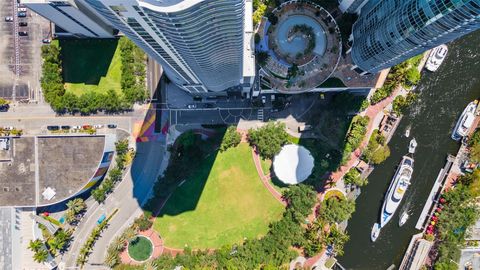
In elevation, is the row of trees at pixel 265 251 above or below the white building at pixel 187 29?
below

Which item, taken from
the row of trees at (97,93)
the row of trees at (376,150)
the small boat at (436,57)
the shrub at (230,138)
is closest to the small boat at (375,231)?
the row of trees at (376,150)

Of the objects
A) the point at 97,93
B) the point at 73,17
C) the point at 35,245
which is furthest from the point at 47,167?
the point at 73,17

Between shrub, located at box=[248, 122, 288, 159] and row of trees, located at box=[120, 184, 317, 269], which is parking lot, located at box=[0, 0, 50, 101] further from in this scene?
shrub, located at box=[248, 122, 288, 159]

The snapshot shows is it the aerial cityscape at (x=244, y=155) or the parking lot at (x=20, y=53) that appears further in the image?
the parking lot at (x=20, y=53)

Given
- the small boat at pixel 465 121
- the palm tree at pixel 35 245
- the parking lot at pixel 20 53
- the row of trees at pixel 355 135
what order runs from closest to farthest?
1. the palm tree at pixel 35 245
2. the row of trees at pixel 355 135
3. the parking lot at pixel 20 53
4. the small boat at pixel 465 121

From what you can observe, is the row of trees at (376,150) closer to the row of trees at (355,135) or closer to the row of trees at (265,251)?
the row of trees at (355,135)

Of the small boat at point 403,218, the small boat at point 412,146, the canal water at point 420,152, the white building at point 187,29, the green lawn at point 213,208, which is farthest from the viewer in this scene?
the small boat at point 403,218

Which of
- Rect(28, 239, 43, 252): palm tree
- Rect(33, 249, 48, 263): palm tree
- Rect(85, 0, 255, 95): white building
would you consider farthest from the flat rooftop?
Rect(85, 0, 255, 95): white building

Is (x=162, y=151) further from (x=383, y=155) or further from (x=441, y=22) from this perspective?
(x=441, y=22)

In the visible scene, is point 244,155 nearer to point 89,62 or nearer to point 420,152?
point 89,62
